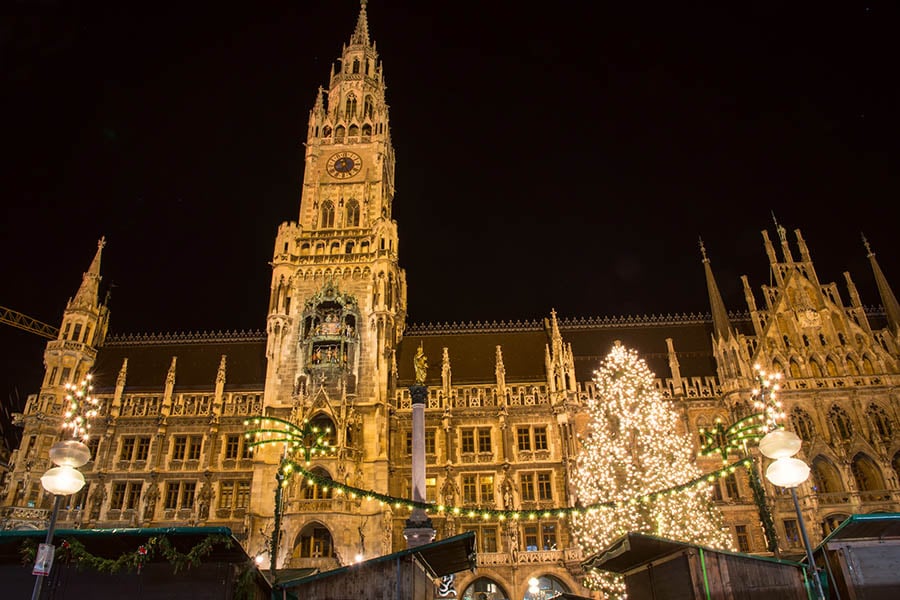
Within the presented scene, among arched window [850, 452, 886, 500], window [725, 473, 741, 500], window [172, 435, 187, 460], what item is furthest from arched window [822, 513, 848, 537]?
window [172, 435, 187, 460]

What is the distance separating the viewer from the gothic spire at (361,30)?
2208 inches

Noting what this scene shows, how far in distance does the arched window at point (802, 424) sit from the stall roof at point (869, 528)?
27.1m

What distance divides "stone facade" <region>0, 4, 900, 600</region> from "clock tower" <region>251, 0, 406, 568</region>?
12cm

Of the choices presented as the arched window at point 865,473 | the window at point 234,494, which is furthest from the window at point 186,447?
the arched window at point 865,473

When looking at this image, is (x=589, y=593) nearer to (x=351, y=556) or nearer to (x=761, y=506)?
(x=351, y=556)

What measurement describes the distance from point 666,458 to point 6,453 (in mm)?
58089

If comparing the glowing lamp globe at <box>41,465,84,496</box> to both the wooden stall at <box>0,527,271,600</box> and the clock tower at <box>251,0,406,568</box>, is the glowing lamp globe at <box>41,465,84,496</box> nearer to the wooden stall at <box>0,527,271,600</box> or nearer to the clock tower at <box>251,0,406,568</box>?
the wooden stall at <box>0,527,271,600</box>

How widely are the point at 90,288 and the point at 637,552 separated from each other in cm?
4371

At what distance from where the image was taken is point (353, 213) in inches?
1769

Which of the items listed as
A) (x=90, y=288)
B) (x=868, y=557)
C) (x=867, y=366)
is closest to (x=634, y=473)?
(x=868, y=557)

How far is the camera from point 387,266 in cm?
4088

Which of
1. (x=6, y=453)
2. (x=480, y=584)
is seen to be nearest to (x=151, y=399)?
(x=480, y=584)

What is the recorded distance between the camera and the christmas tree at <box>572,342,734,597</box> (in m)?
26.7

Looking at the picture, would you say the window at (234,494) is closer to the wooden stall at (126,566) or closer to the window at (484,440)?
the window at (484,440)
